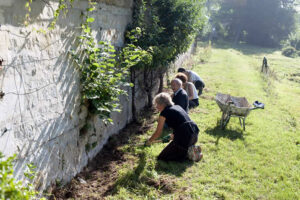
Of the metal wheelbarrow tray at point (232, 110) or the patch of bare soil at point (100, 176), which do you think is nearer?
the patch of bare soil at point (100, 176)

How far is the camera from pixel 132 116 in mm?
6996

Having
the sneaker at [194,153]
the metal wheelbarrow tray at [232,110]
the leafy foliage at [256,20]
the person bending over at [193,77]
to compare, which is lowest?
the sneaker at [194,153]

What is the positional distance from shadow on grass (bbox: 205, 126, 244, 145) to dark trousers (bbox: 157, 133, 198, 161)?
1.50 metres

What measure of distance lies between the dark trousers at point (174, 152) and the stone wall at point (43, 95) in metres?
1.27

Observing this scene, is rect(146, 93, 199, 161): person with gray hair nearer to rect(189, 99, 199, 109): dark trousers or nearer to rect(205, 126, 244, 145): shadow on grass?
rect(205, 126, 244, 145): shadow on grass

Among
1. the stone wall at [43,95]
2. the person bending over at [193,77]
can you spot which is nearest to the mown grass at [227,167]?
the stone wall at [43,95]

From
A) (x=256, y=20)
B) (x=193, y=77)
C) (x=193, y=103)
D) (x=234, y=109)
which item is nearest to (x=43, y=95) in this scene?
(x=234, y=109)

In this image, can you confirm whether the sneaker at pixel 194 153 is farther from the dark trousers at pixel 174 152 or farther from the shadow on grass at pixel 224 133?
the shadow on grass at pixel 224 133

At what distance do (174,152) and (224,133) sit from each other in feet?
6.97

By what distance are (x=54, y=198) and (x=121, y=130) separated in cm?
291

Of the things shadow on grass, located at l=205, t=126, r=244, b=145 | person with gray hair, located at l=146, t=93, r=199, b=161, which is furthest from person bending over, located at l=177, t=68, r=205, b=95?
person with gray hair, located at l=146, t=93, r=199, b=161

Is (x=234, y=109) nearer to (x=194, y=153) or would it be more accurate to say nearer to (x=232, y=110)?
(x=232, y=110)

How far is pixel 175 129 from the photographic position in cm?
496

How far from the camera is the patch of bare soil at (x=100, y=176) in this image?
3.84 m
